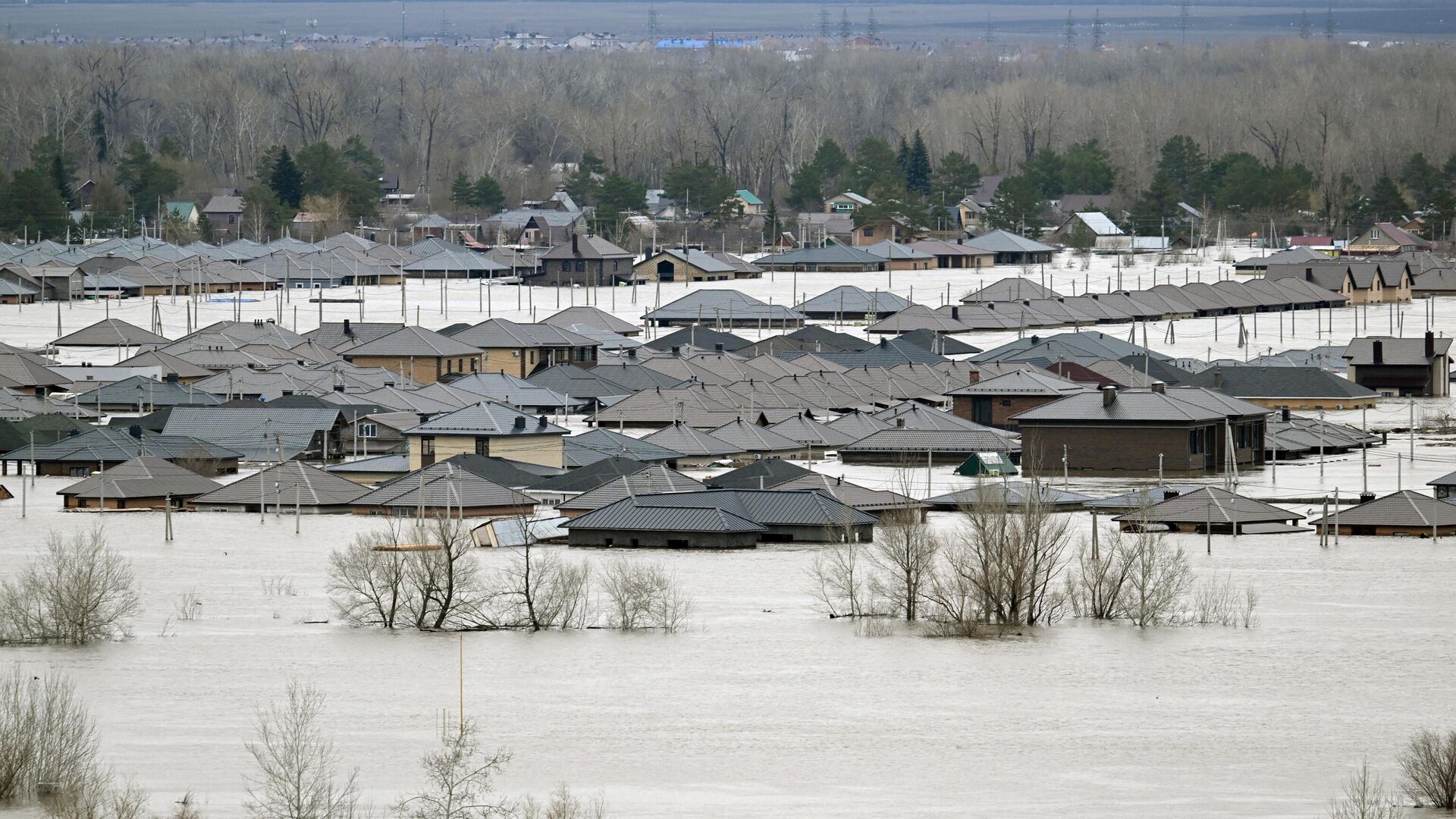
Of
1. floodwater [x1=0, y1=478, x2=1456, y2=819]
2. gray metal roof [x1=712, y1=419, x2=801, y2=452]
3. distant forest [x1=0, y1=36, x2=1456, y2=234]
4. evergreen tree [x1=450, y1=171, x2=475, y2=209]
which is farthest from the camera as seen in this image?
evergreen tree [x1=450, y1=171, x2=475, y2=209]

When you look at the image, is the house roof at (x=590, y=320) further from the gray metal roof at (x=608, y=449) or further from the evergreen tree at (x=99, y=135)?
the evergreen tree at (x=99, y=135)

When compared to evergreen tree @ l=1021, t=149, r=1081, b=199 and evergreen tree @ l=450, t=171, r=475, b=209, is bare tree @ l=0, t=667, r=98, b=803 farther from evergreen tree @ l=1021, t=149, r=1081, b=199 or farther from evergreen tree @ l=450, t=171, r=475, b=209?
evergreen tree @ l=1021, t=149, r=1081, b=199

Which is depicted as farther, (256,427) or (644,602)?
(256,427)

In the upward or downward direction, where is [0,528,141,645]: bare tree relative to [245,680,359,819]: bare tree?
upward

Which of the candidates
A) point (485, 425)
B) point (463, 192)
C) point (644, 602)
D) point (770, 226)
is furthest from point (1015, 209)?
point (644, 602)

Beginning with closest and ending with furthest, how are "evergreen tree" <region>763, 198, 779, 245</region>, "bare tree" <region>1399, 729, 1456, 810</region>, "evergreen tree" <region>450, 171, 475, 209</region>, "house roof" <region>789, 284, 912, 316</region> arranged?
"bare tree" <region>1399, 729, 1456, 810</region>, "house roof" <region>789, 284, 912, 316</region>, "evergreen tree" <region>763, 198, 779, 245</region>, "evergreen tree" <region>450, 171, 475, 209</region>

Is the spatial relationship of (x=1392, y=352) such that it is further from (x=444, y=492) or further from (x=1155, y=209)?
(x=1155, y=209)

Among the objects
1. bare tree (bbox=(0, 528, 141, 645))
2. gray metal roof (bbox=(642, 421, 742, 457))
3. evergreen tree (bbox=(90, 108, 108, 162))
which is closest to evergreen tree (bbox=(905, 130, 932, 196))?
evergreen tree (bbox=(90, 108, 108, 162))
